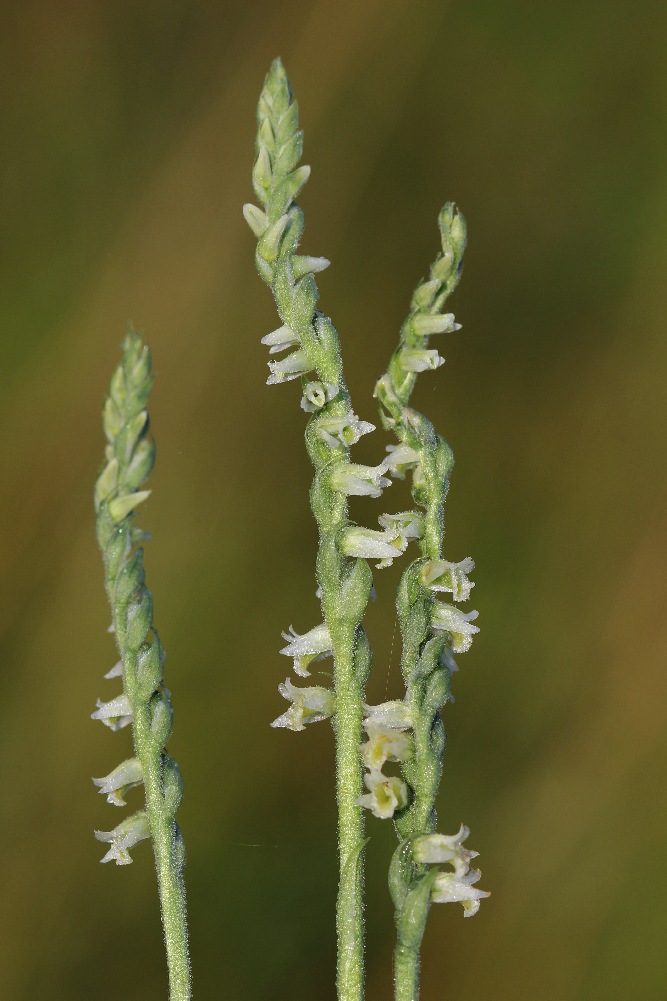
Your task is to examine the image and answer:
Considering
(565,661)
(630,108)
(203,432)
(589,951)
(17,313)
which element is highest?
(630,108)

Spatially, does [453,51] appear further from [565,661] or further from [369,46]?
[565,661]

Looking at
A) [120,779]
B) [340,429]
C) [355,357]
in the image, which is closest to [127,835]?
[120,779]

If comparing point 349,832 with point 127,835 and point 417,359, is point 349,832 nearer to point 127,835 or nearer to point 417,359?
point 127,835

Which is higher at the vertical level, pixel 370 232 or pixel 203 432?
pixel 370 232

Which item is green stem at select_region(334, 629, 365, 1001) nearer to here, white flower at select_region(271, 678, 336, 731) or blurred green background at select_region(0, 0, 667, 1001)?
white flower at select_region(271, 678, 336, 731)

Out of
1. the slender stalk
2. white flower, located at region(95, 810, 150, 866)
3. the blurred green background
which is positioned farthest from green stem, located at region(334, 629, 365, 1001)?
the blurred green background

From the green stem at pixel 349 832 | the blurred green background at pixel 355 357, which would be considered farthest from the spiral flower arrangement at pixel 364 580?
the blurred green background at pixel 355 357

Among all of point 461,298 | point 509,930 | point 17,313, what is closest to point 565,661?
point 509,930
